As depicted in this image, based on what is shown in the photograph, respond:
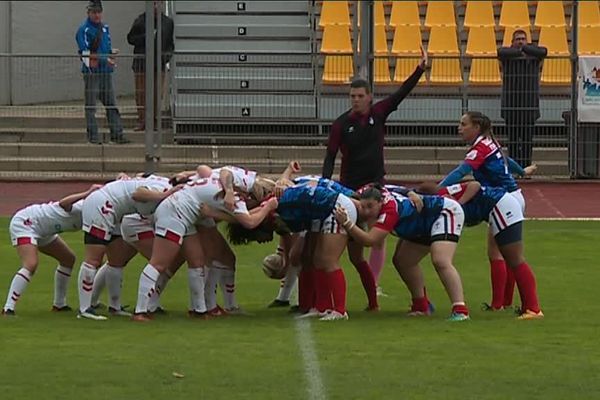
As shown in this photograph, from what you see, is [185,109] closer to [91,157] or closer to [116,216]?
[91,157]

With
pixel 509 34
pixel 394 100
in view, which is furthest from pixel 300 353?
pixel 509 34

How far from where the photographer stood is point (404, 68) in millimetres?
23531

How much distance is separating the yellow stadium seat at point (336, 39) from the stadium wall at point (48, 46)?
420cm

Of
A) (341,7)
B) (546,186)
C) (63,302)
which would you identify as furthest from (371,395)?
(341,7)

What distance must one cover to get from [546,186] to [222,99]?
16.8ft

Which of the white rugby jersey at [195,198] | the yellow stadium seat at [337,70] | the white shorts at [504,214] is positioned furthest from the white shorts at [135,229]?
the yellow stadium seat at [337,70]

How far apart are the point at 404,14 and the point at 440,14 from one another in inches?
25.6

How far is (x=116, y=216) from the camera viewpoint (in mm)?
11828

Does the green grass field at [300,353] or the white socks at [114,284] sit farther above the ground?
the white socks at [114,284]

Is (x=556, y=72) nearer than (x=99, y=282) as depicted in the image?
No

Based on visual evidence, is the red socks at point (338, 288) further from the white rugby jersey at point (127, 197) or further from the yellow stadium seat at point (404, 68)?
the yellow stadium seat at point (404, 68)

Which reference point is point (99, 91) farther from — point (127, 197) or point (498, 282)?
point (498, 282)

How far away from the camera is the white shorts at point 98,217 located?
11.8 m

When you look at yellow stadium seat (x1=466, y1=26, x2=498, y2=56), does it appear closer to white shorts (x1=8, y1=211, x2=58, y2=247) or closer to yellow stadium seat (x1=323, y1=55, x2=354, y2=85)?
yellow stadium seat (x1=323, y1=55, x2=354, y2=85)
